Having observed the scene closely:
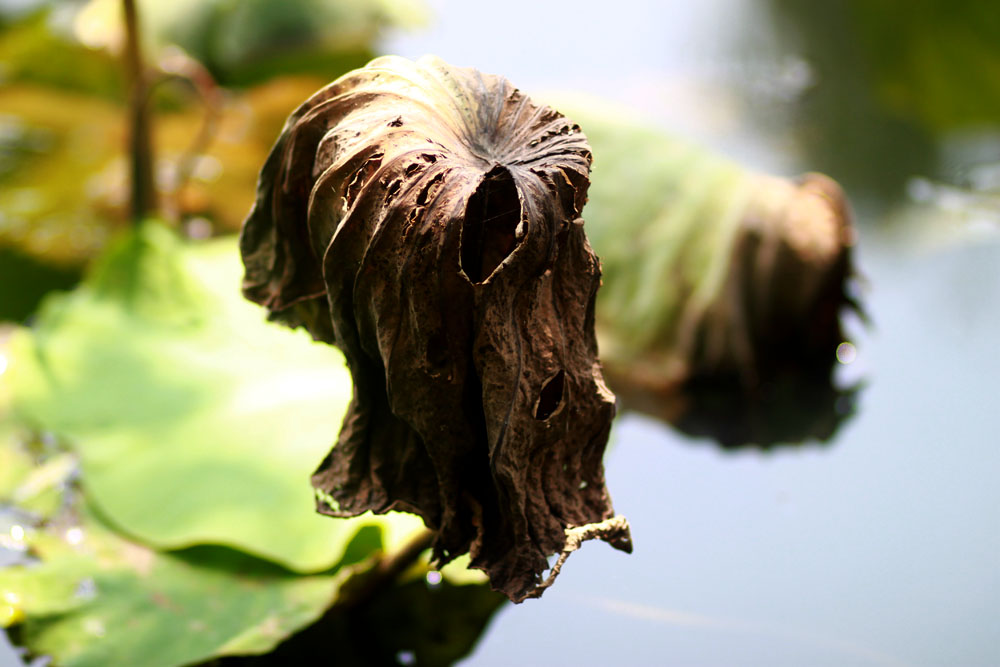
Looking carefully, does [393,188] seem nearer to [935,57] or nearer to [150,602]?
[150,602]

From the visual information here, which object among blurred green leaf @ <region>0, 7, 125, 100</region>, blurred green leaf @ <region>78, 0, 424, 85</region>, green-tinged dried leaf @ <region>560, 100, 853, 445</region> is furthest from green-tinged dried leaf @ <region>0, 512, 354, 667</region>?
blurred green leaf @ <region>0, 7, 125, 100</region>

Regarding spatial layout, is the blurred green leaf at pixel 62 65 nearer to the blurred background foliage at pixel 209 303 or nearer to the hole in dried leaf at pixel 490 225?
the blurred background foliage at pixel 209 303

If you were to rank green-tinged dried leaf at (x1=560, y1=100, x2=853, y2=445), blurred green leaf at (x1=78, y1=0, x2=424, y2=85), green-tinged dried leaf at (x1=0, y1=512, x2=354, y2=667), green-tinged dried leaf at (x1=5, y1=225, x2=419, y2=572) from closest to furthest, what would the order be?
1. green-tinged dried leaf at (x1=0, y1=512, x2=354, y2=667)
2. green-tinged dried leaf at (x1=5, y1=225, x2=419, y2=572)
3. green-tinged dried leaf at (x1=560, y1=100, x2=853, y2=445)
4. blurred green leaf at (x1=78, y1=0, x2=424, y2=85)

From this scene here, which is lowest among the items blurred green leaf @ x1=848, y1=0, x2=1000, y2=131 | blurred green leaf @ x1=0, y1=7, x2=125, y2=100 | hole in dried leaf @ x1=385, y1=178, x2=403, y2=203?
hole in dried leaf @ x1=385, y1=178, x2=403, y2=203

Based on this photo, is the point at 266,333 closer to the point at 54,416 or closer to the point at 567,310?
the point at 54,416

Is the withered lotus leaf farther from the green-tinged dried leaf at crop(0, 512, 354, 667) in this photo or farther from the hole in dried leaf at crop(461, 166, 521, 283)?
the green-tinged dried leaf at crop(0, 512, 354, 667)

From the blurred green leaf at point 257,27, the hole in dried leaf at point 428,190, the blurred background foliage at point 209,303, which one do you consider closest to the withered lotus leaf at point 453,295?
the hole in dried leaf at point 428,190
